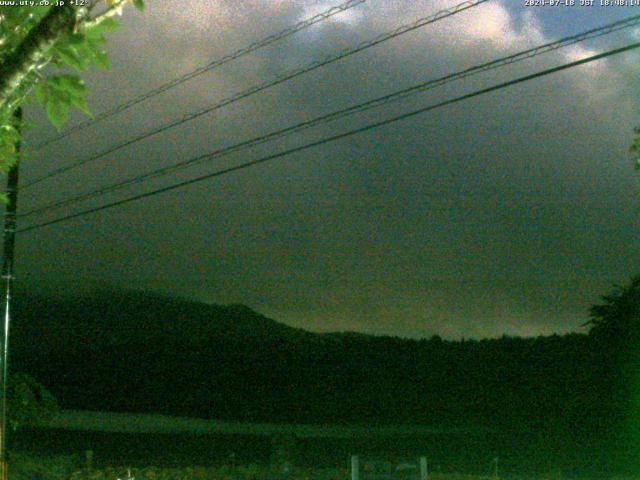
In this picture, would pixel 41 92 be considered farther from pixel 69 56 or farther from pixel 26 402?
pixel 26 402

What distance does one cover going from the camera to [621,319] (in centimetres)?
2588

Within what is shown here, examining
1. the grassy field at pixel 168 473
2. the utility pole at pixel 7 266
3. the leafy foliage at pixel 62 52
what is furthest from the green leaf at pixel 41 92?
the grassy field at pixel 168 473

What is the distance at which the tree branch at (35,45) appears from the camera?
154 inches

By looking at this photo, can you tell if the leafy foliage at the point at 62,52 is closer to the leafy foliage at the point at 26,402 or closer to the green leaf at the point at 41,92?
the green leaf at the point at 41,92

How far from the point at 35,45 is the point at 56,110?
1.11 feet

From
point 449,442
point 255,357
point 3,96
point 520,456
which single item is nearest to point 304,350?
point 255,357

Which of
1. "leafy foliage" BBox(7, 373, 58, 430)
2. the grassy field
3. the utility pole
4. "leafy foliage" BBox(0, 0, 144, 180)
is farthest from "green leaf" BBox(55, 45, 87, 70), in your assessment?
"leafy foliage" BBox(7, 373, 58, 430)

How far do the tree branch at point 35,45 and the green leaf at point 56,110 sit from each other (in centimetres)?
19

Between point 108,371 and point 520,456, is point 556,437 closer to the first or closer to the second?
point 520,456

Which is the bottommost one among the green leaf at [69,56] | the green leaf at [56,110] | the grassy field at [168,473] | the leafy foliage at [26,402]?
the grassy field at [168,473]

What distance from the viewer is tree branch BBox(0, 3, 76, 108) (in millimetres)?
3906

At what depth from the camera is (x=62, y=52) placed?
4.04 metres

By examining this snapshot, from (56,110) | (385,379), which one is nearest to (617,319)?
(385,379)

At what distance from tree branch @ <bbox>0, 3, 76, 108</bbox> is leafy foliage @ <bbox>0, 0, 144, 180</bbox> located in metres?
0.01
